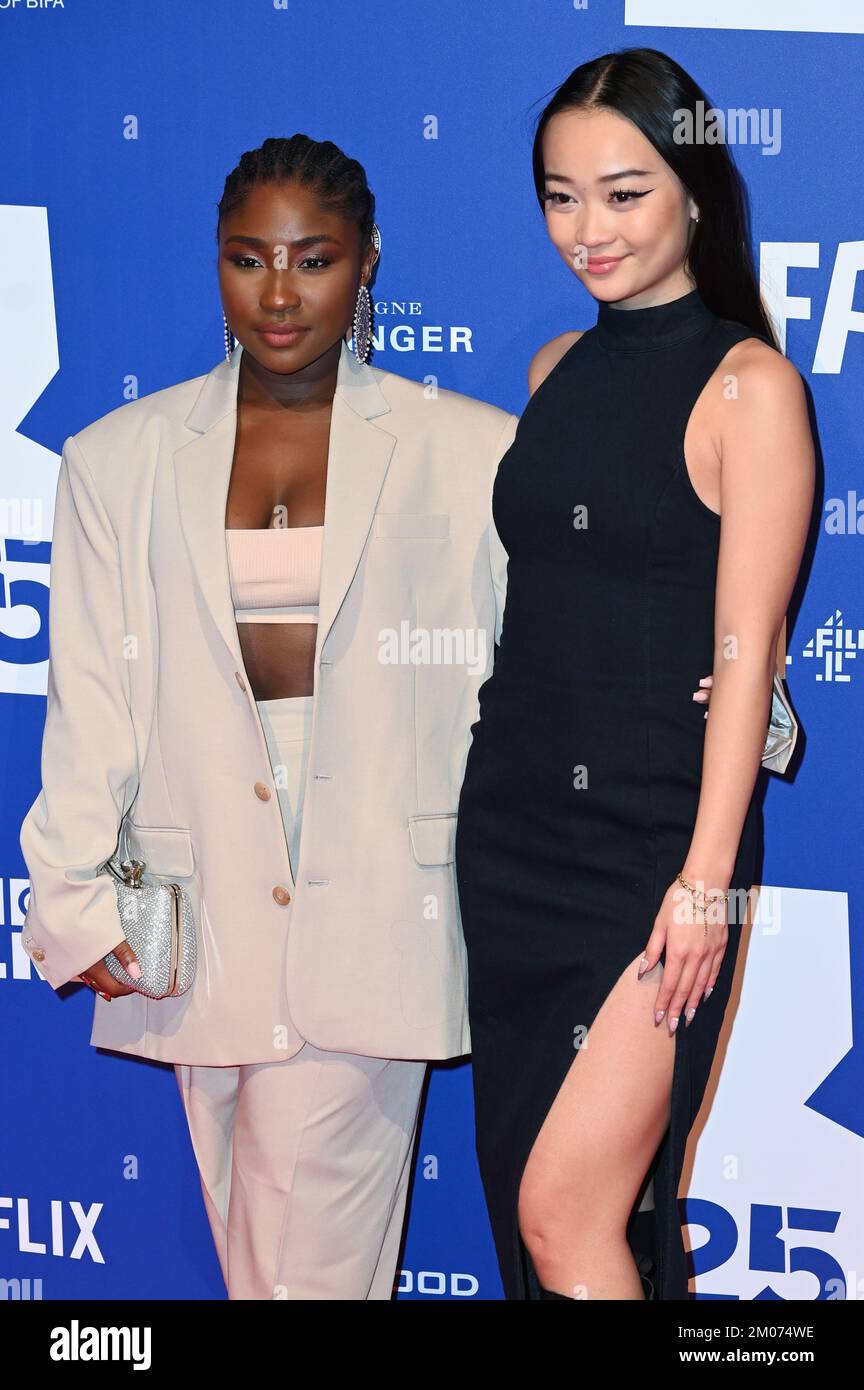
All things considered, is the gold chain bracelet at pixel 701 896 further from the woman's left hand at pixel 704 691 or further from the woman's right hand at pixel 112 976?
the woman's right hand at pixel 112 976

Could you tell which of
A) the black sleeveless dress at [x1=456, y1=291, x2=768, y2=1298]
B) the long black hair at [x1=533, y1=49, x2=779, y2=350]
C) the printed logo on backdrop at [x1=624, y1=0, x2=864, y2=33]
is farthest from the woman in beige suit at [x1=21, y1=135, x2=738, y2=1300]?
the printed logo on backdrop at [x1=624, y1=0, x2=864, y2=33]

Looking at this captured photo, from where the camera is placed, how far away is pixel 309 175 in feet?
8.00

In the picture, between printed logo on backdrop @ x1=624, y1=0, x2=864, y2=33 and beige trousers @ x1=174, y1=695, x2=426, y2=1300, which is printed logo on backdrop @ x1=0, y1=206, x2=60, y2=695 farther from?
printed logo on backdrop @ x1=624, y1=0, x2=864, y2=33

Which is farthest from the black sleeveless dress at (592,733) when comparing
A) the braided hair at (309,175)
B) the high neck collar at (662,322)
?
the braided hair at (309,175)

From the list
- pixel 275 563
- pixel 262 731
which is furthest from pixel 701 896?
pixel 275 563

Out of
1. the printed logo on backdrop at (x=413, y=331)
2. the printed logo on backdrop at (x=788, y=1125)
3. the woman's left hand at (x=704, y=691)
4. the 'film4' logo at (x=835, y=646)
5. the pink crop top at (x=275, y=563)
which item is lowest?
the printed logo on backdrop at (x=788, y=1125)

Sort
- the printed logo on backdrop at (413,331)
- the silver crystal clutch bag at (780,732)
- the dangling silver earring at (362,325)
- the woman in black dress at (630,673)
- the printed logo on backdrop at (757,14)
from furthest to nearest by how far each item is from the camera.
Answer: the printed logo on backdrop at (413,331), the printed logo on backdrop at (757,14), the dangling silver earring at (362,325), the silver crystal clutch bag at (780,732), the woman in black dress at (630,673)

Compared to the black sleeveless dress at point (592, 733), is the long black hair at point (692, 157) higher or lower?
higher

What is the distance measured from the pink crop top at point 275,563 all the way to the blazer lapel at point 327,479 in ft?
0.09

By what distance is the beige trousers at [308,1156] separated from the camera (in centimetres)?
252

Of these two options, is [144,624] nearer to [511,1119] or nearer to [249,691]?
[249,691]
